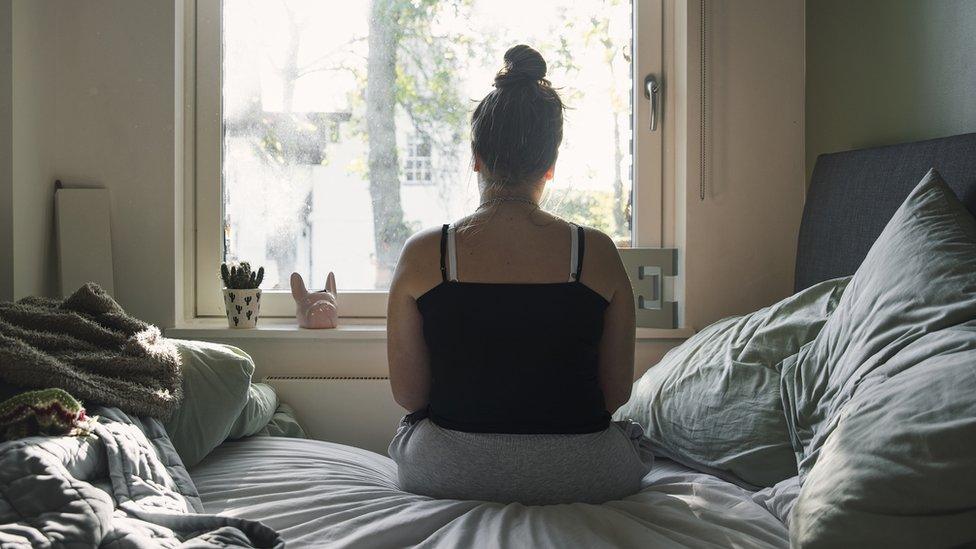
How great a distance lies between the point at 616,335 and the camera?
65.9 inches

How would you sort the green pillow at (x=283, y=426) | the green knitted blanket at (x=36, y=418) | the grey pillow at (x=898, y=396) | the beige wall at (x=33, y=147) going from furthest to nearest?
the beige wall at (x=33, y=147) < the green pillow at (x=283, y=426) < the green knitted blanket at (x=36, y=418) < the grey pillow at (x=898, y=396)

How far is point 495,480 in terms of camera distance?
1.49 meters

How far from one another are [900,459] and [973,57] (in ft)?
3.72

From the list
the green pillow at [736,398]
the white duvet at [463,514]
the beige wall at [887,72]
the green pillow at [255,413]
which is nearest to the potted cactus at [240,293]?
the green pillow at [255,413]

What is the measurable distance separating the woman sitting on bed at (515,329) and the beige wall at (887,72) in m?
0.86

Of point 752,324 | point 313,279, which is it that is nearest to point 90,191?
point 313,279

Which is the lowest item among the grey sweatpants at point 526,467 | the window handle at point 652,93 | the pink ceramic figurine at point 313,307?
the grey sweatpants at point 526,467

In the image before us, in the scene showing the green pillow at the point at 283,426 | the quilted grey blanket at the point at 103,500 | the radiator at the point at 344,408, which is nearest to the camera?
the quilted grey blanket at the point at 103,500

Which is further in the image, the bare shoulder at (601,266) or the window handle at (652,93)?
the window handle at (652,93)

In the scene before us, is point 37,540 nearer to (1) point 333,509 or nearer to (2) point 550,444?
(1) point 333,509

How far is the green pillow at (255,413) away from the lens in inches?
77.1

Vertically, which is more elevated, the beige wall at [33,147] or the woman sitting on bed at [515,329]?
the beige wall at [33,147]

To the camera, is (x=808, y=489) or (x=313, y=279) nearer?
(x=808, y=489)

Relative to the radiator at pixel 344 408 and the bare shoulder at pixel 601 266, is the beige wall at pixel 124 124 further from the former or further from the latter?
the bare shoulder at pixel 601 266
